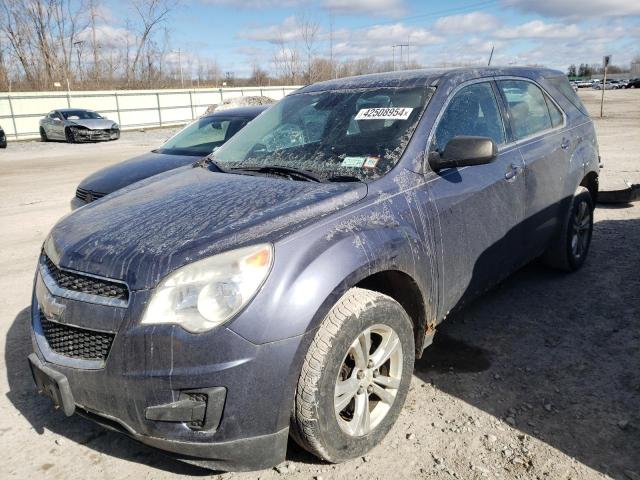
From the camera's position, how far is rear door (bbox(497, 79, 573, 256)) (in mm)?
3803

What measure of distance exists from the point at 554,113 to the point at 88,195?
4.81 metres

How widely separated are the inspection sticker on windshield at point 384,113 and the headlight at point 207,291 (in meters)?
1.43

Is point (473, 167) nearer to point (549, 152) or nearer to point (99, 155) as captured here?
point (549, 152)

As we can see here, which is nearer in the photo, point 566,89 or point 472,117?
point 472,117

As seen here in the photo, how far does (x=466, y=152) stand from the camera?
2861 millimetres

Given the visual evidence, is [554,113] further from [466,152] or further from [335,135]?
[335,135]

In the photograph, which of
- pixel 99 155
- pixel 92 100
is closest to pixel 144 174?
pixel 99 155

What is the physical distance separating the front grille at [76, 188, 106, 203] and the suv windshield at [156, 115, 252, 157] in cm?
138

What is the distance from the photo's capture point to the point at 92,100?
3009 cm

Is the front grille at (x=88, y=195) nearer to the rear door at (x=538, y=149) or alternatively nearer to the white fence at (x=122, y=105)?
the rear door at (x=538, y=149)

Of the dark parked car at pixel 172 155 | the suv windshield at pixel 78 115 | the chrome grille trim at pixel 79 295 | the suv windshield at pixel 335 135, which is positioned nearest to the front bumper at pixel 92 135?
the suv windshield at pixel 78 115

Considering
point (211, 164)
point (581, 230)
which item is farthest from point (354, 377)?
point (581, 230)

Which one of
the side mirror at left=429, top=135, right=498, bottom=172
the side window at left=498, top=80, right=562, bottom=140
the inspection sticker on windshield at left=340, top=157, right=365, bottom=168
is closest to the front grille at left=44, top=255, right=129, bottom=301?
the inspection sticker on windshield at left=340, top=157, right=365, bottom=168

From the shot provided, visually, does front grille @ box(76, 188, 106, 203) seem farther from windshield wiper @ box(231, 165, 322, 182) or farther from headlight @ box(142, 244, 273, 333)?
headlight @ box(142, 244, 273, 333)
